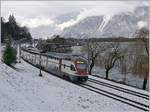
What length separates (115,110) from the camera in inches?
973

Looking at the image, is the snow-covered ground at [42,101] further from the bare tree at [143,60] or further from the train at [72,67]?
the bare tree at [143,60]

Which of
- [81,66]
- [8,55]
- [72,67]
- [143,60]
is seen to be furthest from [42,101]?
[8,55]

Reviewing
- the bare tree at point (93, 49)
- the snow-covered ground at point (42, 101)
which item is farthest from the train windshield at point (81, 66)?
the bare tree at point (93, 49)

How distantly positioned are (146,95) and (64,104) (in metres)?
12.0

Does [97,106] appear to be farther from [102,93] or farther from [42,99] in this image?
[102,93]

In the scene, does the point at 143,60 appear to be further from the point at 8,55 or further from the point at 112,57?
the point at 8,55

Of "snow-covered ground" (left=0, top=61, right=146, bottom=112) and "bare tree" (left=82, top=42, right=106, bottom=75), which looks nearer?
"snow-covered ground" (left=0, top=61, right=146, bottom=112)

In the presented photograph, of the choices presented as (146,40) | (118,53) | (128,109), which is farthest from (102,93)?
(118,53)

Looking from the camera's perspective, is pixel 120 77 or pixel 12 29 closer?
pixel 120 77

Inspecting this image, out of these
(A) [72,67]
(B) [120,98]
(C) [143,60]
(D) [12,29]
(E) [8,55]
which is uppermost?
(D) [12,29]

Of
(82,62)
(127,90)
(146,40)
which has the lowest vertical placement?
(127,90)

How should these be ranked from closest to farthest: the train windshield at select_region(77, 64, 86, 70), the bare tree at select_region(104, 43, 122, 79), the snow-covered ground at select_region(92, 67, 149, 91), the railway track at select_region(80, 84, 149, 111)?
the railway track at select_region(80, 84, 149, 111), the train windshield at select_region(77, 64, 86, 70), the snow-covered ground at select_region(92, 67, 149, 91), the bare tree at select_region(104, 43, 122, 79)

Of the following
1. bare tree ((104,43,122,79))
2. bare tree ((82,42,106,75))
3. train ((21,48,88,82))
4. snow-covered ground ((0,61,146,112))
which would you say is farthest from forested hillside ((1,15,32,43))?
snow-covered ground ((0,61,146,112))

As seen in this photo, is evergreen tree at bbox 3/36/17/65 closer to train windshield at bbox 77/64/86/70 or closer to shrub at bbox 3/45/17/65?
shrub at bbox 3/45/17/65
